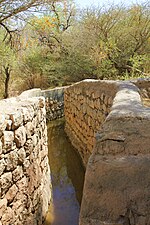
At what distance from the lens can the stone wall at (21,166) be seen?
2982mm

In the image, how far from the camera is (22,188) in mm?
3484

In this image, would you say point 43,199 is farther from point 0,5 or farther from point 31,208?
point 0,5

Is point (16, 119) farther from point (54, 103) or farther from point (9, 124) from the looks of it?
point (54, 103)

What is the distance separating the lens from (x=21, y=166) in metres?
3.43

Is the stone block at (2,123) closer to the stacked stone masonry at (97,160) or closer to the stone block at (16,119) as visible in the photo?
the stacked stone masonry at (97,160)

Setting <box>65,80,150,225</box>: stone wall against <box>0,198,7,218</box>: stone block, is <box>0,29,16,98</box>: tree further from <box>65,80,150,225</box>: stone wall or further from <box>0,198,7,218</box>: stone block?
<box>65,80,150,225</box>: stone wall

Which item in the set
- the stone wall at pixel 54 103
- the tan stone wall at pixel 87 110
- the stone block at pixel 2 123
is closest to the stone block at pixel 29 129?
the stone block at pixel 2 123

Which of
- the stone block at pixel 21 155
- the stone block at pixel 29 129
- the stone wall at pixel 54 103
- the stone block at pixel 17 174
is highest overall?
the stone block at pixel 29 129

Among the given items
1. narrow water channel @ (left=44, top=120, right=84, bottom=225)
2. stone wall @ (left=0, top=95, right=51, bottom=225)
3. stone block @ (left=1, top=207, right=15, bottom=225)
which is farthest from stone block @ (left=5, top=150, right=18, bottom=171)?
narrow water channel @ (left=44, top=120, right=84, bottom=225)

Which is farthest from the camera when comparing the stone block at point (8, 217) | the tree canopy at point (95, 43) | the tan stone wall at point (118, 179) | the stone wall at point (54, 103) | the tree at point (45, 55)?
the tree at point (45, 55)

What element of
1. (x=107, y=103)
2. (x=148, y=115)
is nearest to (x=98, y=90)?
(x=107, y=103)

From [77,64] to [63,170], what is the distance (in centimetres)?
795

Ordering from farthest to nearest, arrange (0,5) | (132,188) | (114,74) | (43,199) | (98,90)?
(114,74), (0,5), (98,90), (43,199), (132,188)

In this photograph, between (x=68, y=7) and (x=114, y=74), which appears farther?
(x=68, y=7)
